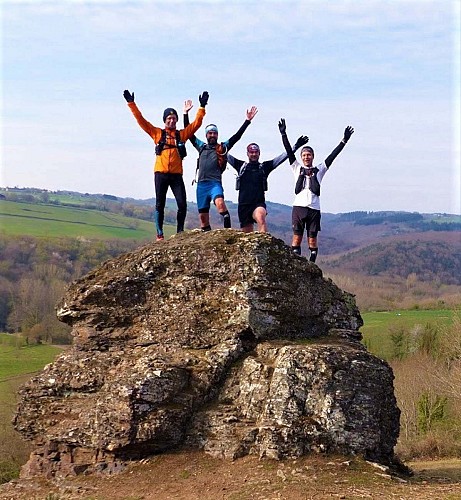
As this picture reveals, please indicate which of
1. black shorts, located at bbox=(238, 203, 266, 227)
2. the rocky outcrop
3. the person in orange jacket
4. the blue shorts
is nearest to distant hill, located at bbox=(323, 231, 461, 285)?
black shorts, located at bbox=(238, 203, 266, 227)

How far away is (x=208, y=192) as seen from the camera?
49.0 ft

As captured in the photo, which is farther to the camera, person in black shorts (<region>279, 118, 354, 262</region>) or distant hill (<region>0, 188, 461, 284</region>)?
distant hill (<region>0, 188, 461, 284</region>)

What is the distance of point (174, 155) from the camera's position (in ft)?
48.7

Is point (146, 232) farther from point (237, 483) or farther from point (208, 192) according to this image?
point (237, 483)

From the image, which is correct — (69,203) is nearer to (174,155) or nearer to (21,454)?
(21,454)

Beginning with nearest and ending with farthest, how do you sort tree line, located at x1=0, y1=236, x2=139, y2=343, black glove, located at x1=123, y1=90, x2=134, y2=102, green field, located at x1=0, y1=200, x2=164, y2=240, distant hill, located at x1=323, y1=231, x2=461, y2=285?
black glove, located at x1=123, y1=90, x2=134, y2=102
tree line, located at x1=0, y1=236, x2=139, y2=343
green field, located at x1=0, y1=200, x2=164, y2=240
distant hill, located at x1=323, y1=231, x2=461, y2=285

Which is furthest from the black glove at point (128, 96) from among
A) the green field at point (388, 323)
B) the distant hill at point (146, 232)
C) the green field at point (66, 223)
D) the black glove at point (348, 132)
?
the green field at point (66, 223)

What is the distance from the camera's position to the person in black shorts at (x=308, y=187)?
14961 mm

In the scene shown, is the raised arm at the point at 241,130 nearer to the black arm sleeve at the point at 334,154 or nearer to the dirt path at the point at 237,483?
the black arm sleeve at the point at 334,154

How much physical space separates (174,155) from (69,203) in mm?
104840

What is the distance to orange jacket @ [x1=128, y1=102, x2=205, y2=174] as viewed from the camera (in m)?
14.8

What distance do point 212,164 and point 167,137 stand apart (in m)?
1.09

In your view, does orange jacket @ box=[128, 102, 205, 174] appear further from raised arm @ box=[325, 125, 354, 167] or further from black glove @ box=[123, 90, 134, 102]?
raised arm @ box=[325, 125, 354, 167]

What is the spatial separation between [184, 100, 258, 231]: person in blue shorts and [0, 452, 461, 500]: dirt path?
528cm
